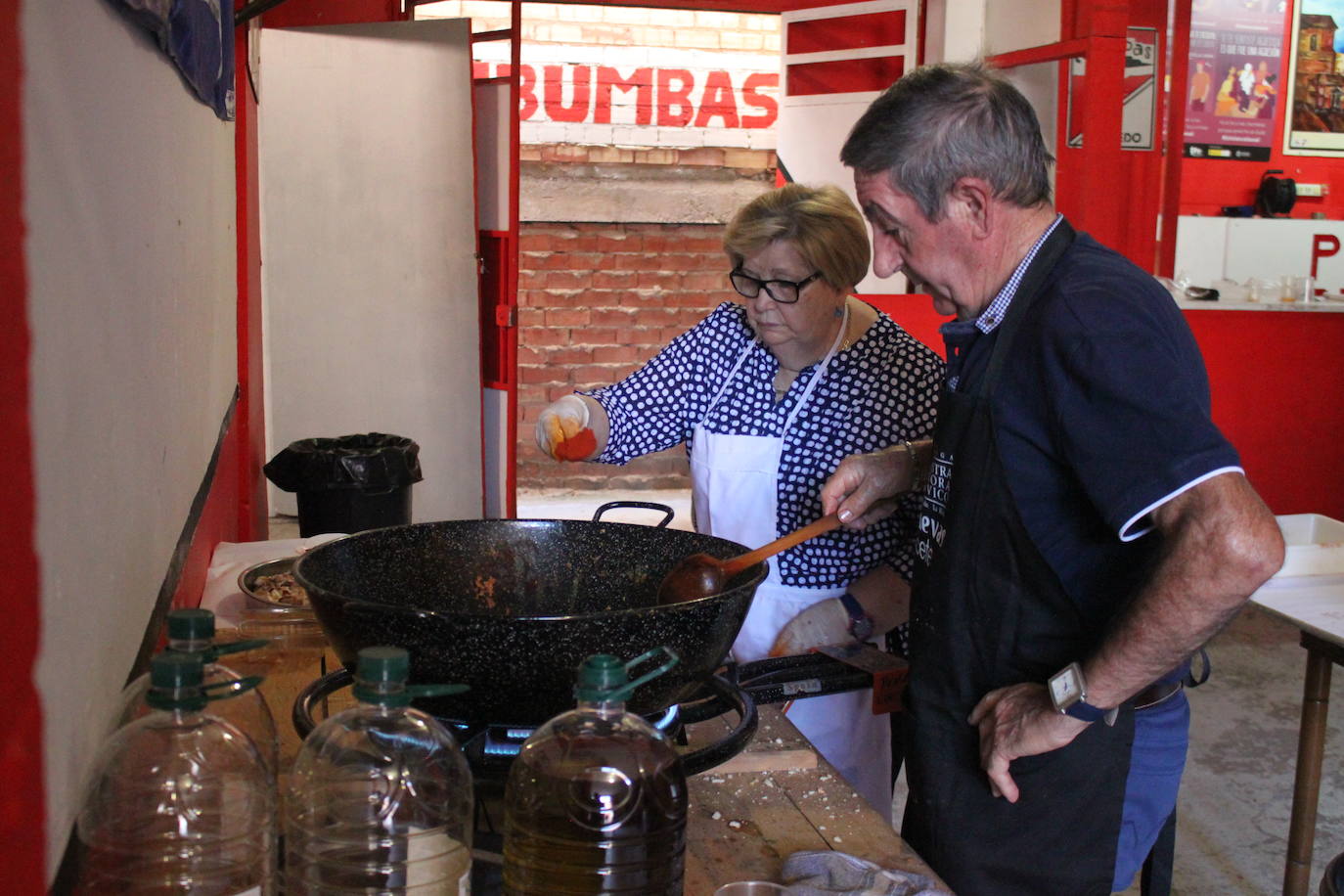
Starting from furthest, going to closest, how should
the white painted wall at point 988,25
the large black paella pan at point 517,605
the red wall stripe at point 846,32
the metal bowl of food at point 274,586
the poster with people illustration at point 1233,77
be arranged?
the poster with people illustration at point 1233,77 < the red wall stripe at point 846,32 < the white painted wall at point 988,25 < the metal bowl of food at point 274,586 < the large black paella pan at point 517,605

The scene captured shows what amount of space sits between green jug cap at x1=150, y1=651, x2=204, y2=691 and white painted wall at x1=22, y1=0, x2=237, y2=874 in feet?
0.20

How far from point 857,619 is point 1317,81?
6.36 metres

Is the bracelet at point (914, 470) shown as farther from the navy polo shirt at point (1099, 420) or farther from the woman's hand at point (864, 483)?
the navy polo shirt at point (1099, 420)

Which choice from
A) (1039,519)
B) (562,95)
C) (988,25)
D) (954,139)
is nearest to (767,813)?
(1039,519)

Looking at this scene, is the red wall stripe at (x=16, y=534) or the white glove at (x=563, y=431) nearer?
the red wall stripe at (x=16, y=534)

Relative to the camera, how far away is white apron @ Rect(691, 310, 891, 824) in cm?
226

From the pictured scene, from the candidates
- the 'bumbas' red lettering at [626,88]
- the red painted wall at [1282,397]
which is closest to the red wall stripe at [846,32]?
the 'bumbas' red lettering at [626,88]

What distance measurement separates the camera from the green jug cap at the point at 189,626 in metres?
0.78

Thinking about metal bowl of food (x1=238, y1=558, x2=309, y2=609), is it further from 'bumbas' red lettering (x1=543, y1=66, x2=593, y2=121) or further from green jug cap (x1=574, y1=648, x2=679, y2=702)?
'bumbas' red lettering (x1=543, y1=66, x2=593, y2=121)

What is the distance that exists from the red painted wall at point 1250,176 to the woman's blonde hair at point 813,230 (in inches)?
211

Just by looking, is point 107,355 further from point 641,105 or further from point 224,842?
point 641,105

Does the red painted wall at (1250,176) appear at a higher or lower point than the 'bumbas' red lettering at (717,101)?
lower

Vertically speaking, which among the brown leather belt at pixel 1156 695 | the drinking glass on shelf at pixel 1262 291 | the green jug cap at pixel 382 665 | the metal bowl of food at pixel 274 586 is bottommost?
the brown leather belt at pixel 1156 695

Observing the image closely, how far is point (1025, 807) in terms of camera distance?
5.02 feet
